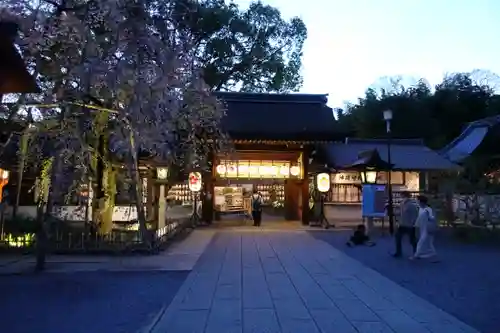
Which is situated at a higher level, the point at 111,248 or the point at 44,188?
the point at 44,188

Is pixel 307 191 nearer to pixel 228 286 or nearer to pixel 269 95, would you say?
pixel 269 95

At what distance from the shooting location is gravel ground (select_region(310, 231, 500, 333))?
25.0 feet

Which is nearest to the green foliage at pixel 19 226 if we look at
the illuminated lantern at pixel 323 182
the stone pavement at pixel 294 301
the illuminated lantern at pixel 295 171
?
the stone pavement at pixel 294 301

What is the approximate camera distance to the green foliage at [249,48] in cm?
3269

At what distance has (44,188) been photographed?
47.8 feet

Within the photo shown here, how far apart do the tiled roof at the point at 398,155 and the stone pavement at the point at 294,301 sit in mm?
16979

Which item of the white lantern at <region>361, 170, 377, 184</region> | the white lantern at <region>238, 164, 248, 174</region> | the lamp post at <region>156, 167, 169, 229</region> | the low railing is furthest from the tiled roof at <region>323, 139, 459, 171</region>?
the low railing

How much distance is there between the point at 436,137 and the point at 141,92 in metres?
42.3

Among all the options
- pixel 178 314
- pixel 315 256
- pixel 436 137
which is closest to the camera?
pixel 178 314

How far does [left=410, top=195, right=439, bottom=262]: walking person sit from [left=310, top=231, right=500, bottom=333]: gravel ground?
0.36 meters

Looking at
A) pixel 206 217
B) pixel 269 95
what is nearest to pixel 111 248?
pixel 206 217

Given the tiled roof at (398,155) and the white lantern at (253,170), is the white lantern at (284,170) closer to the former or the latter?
the white lantern at (253,170)

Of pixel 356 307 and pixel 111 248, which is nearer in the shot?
pixel 356 307

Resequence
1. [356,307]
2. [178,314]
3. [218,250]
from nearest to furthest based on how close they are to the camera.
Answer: [178,314] < [356,307] < [218,250]
